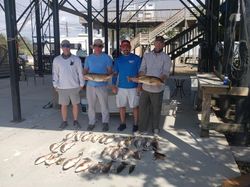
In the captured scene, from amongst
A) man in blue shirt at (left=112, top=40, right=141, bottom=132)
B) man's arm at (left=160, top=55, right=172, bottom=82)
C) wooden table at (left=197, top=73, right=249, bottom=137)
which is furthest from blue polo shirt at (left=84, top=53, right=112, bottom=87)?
wooden table at (left=197, top=73, right=249, bottom=137)

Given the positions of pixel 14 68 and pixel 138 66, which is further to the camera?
pixel 14 68

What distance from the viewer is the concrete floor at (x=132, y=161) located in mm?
4586

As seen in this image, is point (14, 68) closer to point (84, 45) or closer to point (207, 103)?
point (207, 103)

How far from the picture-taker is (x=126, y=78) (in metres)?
6.58

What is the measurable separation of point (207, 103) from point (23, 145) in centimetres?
344

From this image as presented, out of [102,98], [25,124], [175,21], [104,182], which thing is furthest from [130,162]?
[175,21]

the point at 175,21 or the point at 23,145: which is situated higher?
the point at 175,21

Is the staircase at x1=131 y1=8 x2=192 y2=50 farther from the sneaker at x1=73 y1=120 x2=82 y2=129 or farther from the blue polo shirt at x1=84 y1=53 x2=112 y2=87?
the blue polo shirt at x1=84 y1=53 x2=112 y2=87

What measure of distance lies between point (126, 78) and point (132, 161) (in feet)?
6.22

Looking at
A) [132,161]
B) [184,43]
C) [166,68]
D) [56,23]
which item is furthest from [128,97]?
[184,43]

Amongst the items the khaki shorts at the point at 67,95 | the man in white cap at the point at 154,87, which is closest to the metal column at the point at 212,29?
the man in white cap at the point at 154,87

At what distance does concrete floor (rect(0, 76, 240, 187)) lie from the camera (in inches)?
181

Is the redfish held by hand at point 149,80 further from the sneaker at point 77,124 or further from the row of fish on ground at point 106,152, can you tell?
the sneaker at point 77,124

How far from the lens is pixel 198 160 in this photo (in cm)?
532
